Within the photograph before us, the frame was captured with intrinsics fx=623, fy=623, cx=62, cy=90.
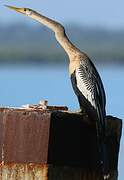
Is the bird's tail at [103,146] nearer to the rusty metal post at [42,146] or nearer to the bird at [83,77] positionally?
the rusty metal post at [42,146]

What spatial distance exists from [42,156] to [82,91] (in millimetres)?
2932

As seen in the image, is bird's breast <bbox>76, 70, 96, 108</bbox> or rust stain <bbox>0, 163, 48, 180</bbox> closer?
rust stain <bbox>0, 163, 48, 180</bbox>

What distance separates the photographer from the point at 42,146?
11.1 feet

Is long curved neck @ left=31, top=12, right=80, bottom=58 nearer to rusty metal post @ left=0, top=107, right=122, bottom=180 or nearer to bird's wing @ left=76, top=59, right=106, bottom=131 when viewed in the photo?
bird's wing @ left=76, top=59, right=106, bottom=131

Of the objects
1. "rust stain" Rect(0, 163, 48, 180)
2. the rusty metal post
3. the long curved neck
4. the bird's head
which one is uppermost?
the bird's head

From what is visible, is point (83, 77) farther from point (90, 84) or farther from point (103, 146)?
point (103, 146)

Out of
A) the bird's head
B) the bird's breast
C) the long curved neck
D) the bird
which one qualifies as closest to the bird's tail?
the bird

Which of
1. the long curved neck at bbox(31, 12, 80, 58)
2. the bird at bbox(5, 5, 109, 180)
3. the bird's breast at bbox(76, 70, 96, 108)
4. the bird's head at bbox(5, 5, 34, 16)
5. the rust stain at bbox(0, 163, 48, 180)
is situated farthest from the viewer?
the bird's head at bbox(5, 5, 34, 16)

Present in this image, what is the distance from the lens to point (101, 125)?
4.28 metres

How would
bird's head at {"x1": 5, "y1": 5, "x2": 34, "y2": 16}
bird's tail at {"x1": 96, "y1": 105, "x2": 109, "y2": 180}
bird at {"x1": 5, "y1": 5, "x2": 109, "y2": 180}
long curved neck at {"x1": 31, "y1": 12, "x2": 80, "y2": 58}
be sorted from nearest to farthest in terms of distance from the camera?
1. bird's tail at {"x1": 96, "y1": 105, "x2": 109, "y2": 180}
2. bird at {"x1": 5, "y1": 5, "x2": 109, "y2": 180}
3. long curved neck at {"x1": 31, "y1": 12, "x2": 80, "y2": 58}
4. bird's head at {"x1": 5, "y1": 5, "x2": 34, "y2": 16}

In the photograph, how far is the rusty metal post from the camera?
3.40 meters

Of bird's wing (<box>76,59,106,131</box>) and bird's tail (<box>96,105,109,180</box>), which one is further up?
bird's wing (<box>76,59,106,131</box>)

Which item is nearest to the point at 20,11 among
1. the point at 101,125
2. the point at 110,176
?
the point at 101,125

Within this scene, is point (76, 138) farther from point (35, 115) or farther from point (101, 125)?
point (101, 125)
